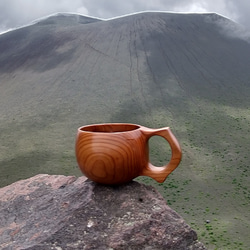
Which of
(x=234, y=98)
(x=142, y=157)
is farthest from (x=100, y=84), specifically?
(x=142, y=157)

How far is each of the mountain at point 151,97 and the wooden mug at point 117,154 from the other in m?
6.26

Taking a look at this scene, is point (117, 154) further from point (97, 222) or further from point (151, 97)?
point (151, 97)

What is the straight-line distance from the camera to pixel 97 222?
2.83 m

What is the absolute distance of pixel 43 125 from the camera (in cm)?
1923

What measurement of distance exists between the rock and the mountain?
616 cm

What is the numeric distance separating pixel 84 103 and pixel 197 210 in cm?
1309

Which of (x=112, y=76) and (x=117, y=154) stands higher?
(x=117, y=154)

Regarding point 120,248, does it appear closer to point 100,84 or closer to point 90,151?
point 90,151

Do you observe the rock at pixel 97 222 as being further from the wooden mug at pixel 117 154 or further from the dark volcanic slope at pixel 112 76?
the dark volcanic slope at pixel 112 76

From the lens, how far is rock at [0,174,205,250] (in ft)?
8.96

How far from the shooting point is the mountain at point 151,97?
12.8 meters

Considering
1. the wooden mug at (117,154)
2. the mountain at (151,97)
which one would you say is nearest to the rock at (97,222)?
the wooden mug at (117,154)

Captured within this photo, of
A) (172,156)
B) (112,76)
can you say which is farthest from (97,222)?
(112,76)

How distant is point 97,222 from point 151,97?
68.6ft
